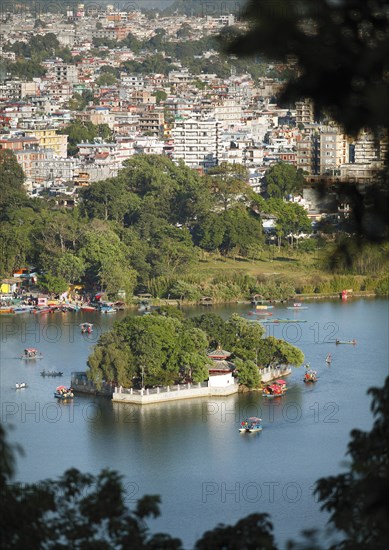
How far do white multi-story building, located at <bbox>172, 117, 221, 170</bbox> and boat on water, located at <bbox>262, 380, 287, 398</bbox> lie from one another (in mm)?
13656

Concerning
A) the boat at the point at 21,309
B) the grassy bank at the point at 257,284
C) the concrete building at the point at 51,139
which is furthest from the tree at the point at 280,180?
the boat at the point at 21,309

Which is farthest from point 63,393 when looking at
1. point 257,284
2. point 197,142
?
point 197,142

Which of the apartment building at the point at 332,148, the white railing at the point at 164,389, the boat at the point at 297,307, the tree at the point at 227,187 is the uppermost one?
the apartment building at the point at 332,148

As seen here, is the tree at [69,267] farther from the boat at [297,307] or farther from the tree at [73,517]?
the tree at [73,517]

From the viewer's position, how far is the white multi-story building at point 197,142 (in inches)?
1008

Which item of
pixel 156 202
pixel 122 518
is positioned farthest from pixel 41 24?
pixel 122 518

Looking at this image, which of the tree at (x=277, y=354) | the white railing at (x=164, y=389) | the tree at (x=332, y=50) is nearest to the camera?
the tree at (x=332, y=50)

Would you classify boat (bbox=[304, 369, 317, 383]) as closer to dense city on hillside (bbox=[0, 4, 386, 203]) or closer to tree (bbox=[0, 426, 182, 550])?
dense city on hillside (bbox=[0, 4, 386, 203])

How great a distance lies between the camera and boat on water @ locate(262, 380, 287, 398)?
11828 mm

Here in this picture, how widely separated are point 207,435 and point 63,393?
1.63m

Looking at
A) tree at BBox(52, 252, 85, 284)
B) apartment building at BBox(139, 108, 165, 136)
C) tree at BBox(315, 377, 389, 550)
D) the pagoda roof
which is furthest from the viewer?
apartment building at BBox(139, 108, 165, 136)

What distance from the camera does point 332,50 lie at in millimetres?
3430

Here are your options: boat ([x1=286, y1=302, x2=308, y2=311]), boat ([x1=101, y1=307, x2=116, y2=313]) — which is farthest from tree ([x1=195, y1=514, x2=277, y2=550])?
boat ([x1=101, y1=307, x2=116, y2=313])

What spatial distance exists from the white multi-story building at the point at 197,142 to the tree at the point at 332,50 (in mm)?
22019
